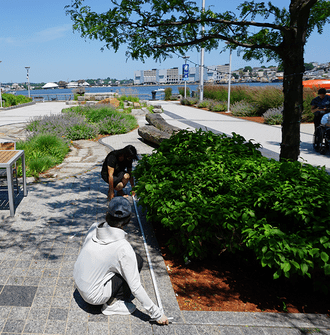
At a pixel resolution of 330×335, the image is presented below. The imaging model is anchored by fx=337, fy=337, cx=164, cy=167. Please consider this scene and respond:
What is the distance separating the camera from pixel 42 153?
28.2 feet

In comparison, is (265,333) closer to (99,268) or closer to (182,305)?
(182,305)

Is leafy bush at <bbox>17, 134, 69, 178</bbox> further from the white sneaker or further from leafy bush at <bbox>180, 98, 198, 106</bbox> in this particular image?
leafy bush at <bbox>180, 98, 198, 106</bbox>

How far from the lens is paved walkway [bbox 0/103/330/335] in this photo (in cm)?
281

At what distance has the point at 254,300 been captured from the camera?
340 cm

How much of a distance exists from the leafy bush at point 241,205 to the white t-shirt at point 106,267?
83 cm

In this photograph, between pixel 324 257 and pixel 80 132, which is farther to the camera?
pixel 80 132

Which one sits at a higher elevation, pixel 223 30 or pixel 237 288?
pixel 223 30

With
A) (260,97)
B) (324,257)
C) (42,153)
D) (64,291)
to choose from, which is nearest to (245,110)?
(260,97)

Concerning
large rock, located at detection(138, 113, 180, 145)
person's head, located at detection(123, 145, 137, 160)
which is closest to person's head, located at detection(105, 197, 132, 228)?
person's head, located at detection(123, 145, 137, 160)

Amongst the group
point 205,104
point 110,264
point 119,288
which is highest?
point 205,104

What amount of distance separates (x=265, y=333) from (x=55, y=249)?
2591 millimetres

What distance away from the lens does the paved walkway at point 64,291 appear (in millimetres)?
2812

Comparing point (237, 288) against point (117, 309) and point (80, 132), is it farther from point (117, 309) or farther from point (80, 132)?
point (80, 132)

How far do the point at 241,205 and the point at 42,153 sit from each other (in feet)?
21.5
